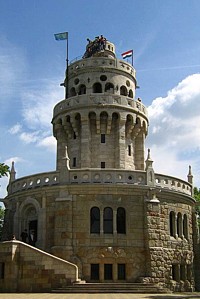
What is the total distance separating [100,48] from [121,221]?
19.1 metres

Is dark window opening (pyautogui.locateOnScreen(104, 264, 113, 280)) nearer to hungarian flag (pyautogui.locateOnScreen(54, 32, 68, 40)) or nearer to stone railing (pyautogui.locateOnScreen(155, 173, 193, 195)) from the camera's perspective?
stone railing (pyautogui.locateOnScreen(155, 173, 193, 195))

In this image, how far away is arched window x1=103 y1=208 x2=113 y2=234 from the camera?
32.5 metres

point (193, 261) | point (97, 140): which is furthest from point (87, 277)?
point (97, 140)

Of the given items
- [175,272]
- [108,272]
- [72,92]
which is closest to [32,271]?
[108,272]

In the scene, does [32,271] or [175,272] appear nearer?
[32,271]

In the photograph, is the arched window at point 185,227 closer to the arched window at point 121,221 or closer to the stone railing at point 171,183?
the stone railing at point 171,183

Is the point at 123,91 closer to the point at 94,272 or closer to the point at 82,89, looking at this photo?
the point at 82,89

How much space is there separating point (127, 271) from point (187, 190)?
30.8ft

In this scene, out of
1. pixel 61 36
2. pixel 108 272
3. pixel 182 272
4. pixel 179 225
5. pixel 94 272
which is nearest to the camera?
pixel 94 272

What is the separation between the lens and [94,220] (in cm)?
3250

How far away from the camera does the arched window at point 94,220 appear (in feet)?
106

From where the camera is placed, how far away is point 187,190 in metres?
37.7

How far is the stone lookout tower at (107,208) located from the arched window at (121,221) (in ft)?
0.23

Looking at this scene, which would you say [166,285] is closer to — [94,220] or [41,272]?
[94,220]
